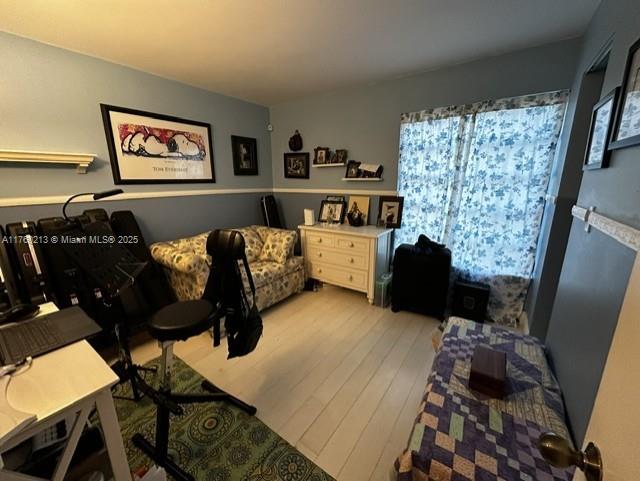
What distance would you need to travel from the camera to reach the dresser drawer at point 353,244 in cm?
271

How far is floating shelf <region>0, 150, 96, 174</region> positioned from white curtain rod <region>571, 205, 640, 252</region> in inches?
121

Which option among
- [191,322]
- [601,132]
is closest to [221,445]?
[191,322]

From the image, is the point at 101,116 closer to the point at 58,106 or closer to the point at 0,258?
the point at 58,106

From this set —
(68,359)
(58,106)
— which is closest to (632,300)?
(68,359)

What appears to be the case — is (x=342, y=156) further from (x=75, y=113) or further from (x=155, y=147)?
(x=75, y=113)

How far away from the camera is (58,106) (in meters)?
2.01

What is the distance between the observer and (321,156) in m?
3.31

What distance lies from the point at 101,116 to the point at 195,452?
2690mm

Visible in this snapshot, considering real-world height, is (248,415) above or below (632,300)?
below

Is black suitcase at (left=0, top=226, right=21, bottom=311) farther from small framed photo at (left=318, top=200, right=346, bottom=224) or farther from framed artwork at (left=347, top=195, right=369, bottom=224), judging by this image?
framed artwork at (left=347, top=195, right=369, bottom=224)

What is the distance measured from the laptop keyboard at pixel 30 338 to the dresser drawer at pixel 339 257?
2283 millimetres

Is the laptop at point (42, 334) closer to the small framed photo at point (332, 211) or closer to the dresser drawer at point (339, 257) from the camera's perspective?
the dresser drawer at point (339, 257)

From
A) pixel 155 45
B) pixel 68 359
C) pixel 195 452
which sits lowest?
pixel 195 452

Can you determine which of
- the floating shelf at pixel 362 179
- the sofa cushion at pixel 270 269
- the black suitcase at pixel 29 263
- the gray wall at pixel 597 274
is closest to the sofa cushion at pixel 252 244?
the sofa cushion at pixel 270 269
